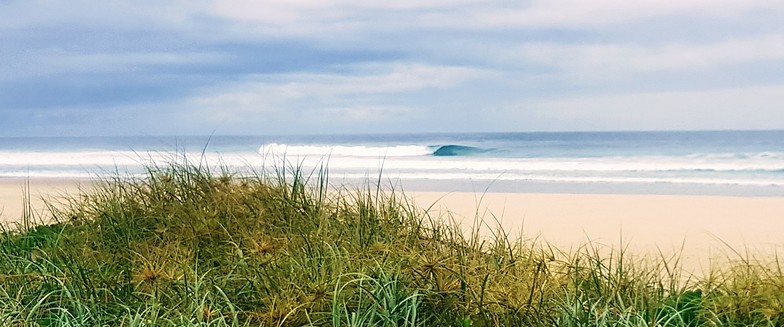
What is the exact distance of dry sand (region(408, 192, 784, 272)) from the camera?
327 inches

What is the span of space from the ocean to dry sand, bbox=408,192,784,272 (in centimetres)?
126

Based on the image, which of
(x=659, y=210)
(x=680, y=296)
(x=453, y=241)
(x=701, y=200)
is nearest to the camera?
(x=680, y=296)

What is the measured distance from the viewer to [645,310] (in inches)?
149

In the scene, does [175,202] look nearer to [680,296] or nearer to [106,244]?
[106,244]

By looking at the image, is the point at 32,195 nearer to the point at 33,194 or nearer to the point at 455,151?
the point at 33,194

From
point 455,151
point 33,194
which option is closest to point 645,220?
point 33,194

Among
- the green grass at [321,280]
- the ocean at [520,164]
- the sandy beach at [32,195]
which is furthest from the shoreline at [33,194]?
the green grass at [321,280]

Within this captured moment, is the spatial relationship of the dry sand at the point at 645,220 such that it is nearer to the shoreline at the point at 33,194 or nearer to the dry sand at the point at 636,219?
the dry sand at the point at 636,219

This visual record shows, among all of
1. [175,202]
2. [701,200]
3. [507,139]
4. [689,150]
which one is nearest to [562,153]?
[689,150]

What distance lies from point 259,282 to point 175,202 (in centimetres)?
189

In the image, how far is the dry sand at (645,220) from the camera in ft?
27.2

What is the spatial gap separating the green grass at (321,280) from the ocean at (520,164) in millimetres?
1134

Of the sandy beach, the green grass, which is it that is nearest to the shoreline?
the sandy beach

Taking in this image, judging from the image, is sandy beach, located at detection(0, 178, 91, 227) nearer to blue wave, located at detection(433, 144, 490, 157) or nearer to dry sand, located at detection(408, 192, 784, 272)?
dry sand, located at detection(408, 192, 784, 272)
